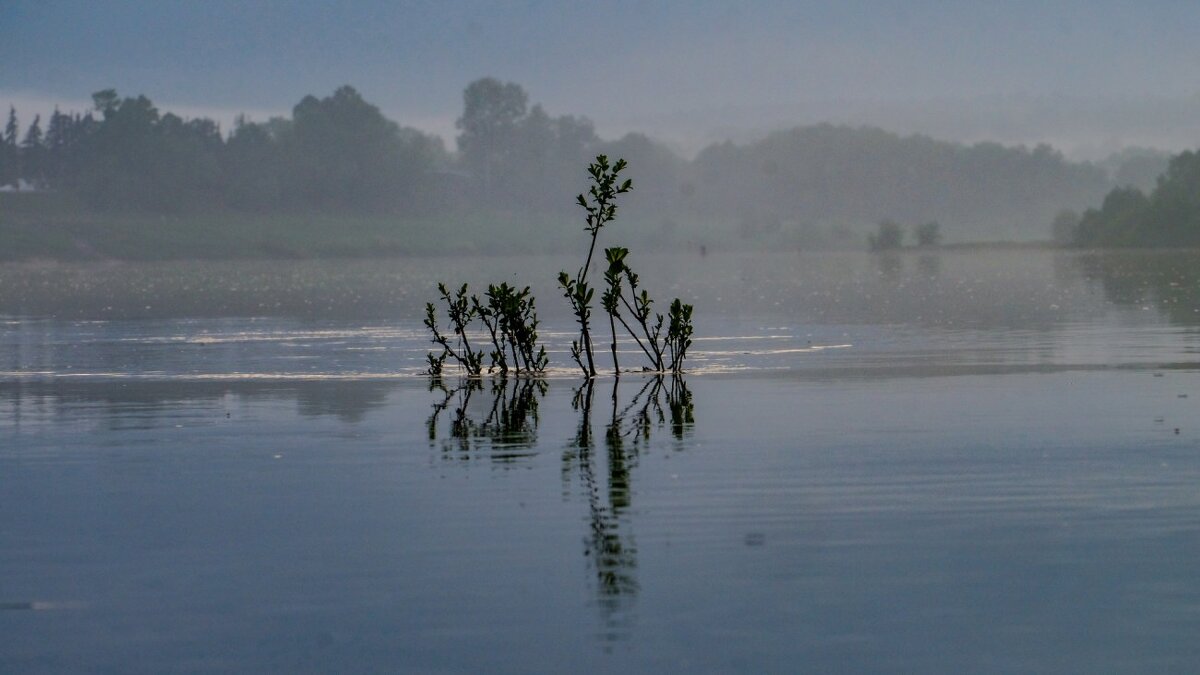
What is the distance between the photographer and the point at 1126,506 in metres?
14.2

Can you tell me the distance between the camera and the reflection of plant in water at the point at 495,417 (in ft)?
62.2

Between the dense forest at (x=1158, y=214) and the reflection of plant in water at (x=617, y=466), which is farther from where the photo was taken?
the dense forest at (x=1158, y=214)

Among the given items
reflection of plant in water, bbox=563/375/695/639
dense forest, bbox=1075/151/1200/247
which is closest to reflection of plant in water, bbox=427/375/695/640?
reflection of plant in water, bbox=563/375/695/639

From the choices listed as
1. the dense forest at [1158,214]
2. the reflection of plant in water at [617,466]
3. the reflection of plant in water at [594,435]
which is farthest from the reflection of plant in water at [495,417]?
the dense forest at [1158,214]

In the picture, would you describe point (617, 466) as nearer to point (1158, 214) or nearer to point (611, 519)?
point (611, 519)

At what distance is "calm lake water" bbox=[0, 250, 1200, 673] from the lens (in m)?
10.2

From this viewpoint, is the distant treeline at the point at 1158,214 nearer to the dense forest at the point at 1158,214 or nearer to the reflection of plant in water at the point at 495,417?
the dense forest at the point at 1158,214

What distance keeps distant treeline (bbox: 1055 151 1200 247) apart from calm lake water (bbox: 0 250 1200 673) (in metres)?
157

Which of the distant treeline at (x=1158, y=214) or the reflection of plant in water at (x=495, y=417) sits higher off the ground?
the distant treeline at (x=1158, y=214)

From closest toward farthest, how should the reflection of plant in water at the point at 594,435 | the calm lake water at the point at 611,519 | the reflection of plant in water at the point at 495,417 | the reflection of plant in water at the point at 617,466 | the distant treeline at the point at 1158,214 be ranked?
the calm lake water at the point at 611,519 < the reflection of plant in water at the point at 617,466 < the reflection of plant in water at the point at 594,435 < the reflection of plant in water at the point at 495,417 < the distant treeline at the point at 1158,214

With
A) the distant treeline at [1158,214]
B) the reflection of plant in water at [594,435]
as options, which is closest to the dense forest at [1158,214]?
the distant treeline at [1158,214]

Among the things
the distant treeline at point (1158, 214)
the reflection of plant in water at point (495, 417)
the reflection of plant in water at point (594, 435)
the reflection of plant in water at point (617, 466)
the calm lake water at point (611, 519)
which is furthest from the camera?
the distant treeline at point (1158, 214)

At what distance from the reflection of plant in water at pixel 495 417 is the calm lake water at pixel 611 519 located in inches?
3.9

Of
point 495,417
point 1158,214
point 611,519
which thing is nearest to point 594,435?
point 495,417
